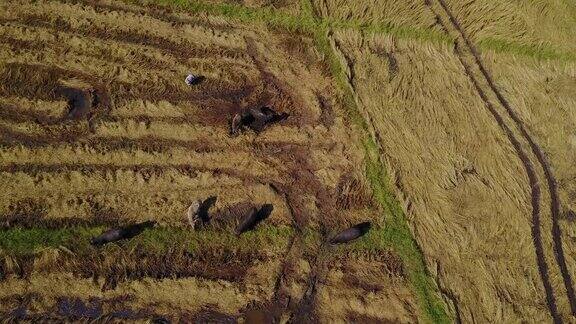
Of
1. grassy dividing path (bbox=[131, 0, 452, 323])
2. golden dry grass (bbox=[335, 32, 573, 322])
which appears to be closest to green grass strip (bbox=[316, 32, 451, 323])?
grassy dividing path (bbox=[131, 0, 452, 323])

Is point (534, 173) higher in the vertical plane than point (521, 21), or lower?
lower

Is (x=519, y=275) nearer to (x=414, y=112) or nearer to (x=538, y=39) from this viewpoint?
(x=414, y=112)

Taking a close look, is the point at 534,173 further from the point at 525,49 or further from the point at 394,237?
the point at 394,237

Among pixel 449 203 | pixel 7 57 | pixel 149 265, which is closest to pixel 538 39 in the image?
pixel 449 203

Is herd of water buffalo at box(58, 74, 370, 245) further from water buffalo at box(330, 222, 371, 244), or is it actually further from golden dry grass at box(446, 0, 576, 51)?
golden dry grass at box(446, 0, 576, 51)

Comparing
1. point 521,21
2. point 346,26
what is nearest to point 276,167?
point 346,26

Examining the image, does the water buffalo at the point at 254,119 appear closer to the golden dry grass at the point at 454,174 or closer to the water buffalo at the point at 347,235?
the golden dry grass at the point at 454,174

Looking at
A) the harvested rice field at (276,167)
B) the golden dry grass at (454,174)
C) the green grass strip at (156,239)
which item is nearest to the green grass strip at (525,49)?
the harvested rice field at (276,167)
